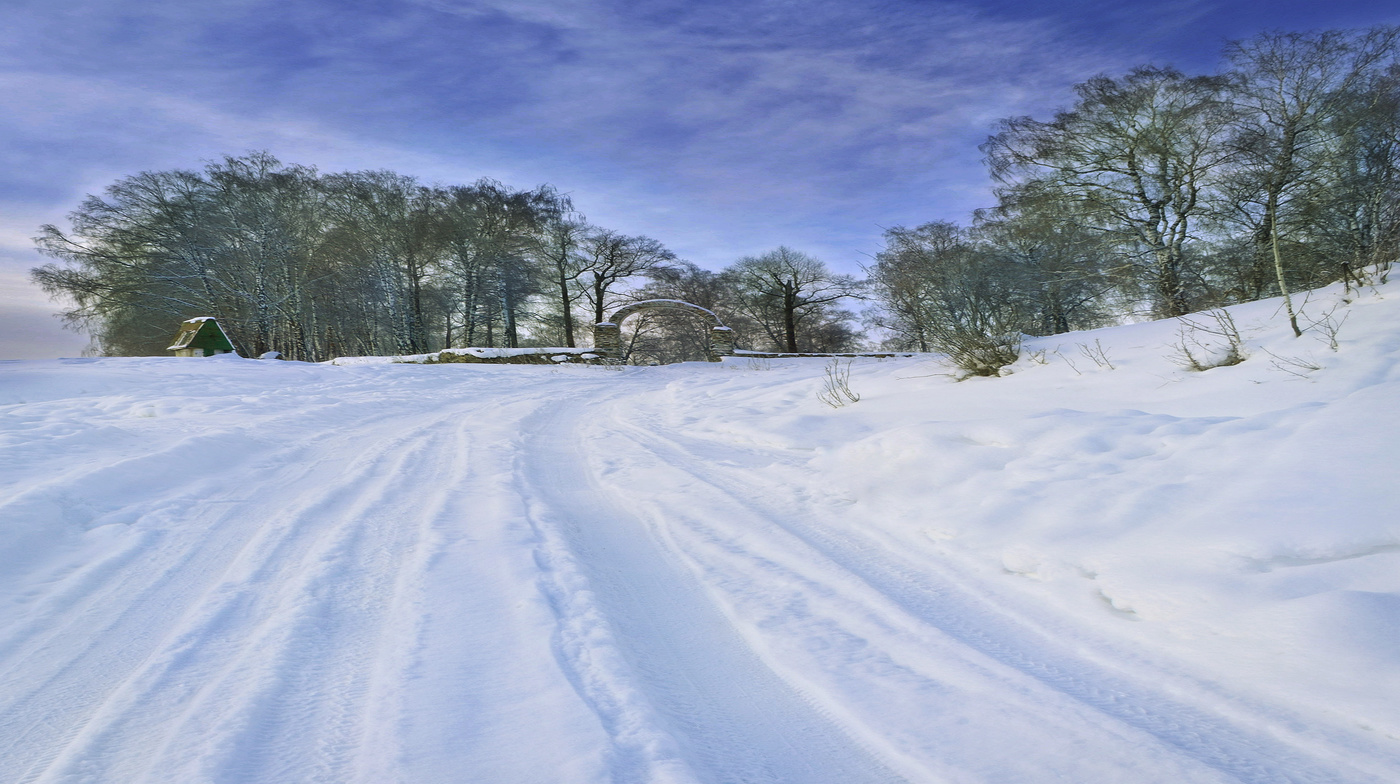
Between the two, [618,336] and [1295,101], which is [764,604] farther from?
[618,336]

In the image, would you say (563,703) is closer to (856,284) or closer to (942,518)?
(942,518)

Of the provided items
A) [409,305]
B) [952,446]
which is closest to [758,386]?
[952,446]

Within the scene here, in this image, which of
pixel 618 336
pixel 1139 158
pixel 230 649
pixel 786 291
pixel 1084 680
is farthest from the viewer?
pixel 786 291

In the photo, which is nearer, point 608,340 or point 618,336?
point 608,340

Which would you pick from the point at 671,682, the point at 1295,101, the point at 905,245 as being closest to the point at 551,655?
the point at 671,682

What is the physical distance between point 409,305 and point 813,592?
2714cm

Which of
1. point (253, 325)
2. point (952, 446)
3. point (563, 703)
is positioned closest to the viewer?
point (563, 703)

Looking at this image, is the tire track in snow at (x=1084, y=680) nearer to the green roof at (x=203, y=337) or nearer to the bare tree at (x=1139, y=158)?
the bare tree at (x=1139, y=158)

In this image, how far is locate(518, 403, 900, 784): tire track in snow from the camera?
1.40m

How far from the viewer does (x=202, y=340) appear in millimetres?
17312

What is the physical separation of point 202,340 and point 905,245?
26.9 m

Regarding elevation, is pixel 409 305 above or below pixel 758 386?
A: above

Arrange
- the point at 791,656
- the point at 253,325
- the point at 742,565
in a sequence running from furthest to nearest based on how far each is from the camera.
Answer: the point at 253,325
the point at 742,565
the point at 791,656

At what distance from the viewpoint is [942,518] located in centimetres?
299
